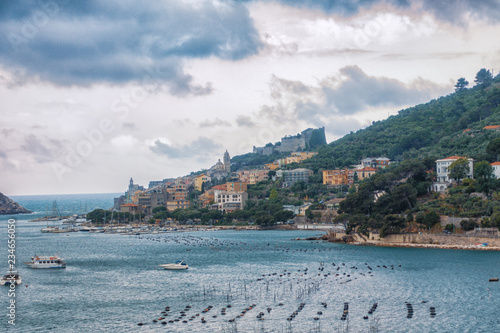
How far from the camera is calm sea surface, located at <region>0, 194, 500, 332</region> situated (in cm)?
2939

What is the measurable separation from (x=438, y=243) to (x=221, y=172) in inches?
4204

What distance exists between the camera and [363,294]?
36.0 meters

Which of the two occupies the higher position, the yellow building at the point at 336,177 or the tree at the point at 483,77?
the tree at the point at 483,77

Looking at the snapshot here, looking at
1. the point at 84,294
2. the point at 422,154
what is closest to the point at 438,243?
the point at 84,294

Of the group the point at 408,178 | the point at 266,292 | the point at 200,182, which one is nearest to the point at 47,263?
the point at 266,292

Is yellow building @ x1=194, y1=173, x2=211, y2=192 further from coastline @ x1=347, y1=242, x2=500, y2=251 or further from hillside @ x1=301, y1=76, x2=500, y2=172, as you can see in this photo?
coastline @ x1=347, y1=242, x2=500, y2=251

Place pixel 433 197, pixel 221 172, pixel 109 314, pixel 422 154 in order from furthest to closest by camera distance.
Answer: pixel 221 172, pixel 422 154, pixel 433 197, pixel 109 314

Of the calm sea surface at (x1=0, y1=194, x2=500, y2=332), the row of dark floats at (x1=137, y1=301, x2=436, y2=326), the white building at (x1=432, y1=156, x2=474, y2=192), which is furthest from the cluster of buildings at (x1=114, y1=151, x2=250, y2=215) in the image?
the row of dark floats at (x1=137, y1=301, x2=436, y2=326)

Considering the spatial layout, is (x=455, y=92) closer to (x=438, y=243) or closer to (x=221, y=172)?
(x=221, y=172)

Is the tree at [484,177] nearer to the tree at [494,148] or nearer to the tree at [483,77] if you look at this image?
the tree at [494,148]

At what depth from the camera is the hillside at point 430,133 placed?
92.6 meters

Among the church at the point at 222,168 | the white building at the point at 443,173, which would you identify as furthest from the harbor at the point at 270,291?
the church at the point at 222,168

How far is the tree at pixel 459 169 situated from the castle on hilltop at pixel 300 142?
93306 mm

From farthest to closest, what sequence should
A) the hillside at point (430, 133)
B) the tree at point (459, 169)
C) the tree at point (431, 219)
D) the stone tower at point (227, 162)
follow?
the stone tower at point (227, 162) → the hillside at point (430, 133) → the tree at point (459, 169) → the tree at point (431, 219)
